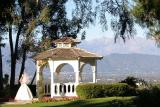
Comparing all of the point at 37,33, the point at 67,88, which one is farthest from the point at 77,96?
the point at 37,33

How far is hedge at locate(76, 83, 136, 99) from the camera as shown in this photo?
3504 cm

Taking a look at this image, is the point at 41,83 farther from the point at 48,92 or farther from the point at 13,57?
the point at 13,57

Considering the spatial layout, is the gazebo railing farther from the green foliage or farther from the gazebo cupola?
the green foliage

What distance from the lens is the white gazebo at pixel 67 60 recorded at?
3881cm

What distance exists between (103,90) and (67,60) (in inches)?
185

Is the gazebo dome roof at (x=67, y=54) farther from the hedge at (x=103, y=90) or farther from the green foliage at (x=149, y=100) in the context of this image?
the green foliage at (x=149, y=100)

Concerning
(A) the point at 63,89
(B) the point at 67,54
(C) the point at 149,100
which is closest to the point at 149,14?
(C) the point at 149,100

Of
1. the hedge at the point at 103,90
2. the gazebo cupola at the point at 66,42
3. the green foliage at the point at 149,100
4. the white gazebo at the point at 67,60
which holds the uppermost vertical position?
the gazebo cupola at the point at 66,42

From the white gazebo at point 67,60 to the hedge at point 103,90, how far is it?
8.83 feet

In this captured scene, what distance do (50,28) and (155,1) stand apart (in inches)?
1192

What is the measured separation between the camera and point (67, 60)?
1543 inches

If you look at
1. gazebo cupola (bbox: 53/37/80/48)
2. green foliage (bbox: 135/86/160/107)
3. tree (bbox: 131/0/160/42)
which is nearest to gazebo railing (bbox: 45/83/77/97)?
gazebo cupola (bbox: 53/37/80/48)

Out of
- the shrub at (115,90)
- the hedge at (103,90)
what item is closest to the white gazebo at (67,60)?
the hedge at (103,90)

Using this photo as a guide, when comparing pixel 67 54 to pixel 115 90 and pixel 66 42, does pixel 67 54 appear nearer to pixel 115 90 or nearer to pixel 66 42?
pixel 66 42
